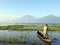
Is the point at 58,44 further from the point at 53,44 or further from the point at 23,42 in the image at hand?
the point at 23,42

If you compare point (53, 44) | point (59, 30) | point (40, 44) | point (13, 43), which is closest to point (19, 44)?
point (13, 43)

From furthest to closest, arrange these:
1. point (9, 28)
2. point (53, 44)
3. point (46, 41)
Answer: point (9, 28)
point (53, 44)
point (46, 41)

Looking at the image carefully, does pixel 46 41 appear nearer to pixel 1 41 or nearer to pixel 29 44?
pixel 29 44

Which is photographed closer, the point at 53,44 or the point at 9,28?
the point at 53,44

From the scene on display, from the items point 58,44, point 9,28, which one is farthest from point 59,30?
point 58,44

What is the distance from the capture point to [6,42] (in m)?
24.7

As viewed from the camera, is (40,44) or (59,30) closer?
(40,44)

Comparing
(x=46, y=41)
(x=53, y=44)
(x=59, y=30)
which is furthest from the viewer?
(x=59, y=30)

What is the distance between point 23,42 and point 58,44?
15.2 ft

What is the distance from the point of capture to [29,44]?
23.8m

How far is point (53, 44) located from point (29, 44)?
320 centimetres

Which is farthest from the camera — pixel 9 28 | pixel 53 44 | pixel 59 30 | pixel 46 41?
pixel 9 28

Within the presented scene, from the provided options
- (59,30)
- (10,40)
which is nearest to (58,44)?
(10,40)

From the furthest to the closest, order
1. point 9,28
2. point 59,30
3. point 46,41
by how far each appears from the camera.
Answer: point 9,28, point 59,30, point 46,41
